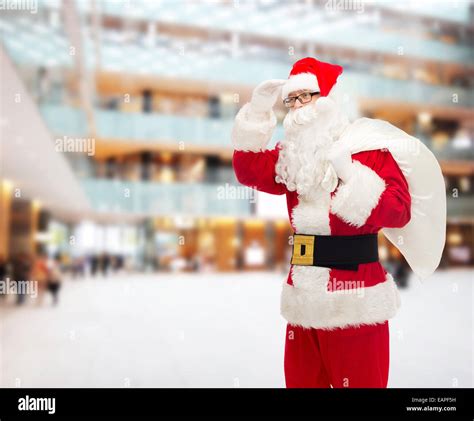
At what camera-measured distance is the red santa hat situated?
1807 mm

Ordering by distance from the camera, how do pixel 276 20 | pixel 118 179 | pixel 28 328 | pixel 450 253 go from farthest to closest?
pixel 450 253 → pixel 118 179 → pixel 276 20 → pixel 28 328

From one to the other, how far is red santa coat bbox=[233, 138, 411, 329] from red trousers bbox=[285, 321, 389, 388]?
0.04 m

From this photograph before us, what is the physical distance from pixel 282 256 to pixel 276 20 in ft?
22.9

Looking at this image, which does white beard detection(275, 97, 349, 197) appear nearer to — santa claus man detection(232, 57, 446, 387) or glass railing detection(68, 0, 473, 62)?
santa claus man detection(232, 57, 446, 387)

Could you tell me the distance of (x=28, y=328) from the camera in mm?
5551

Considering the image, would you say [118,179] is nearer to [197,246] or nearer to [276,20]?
[197,246]

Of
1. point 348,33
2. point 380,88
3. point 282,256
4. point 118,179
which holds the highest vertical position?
point 348,33

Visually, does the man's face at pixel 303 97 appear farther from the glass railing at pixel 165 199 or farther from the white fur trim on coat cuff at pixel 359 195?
the glass railing at pixel 165 199

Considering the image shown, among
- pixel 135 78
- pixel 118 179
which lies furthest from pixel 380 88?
pixel 118 179

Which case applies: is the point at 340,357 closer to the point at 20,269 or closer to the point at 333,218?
the point at 333,218

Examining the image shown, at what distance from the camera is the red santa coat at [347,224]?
1.64 metres

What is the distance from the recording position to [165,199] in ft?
47.6

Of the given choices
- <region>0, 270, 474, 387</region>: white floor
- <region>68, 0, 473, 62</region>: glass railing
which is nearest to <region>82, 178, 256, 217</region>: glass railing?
<region>68, 0, 473, 62</region>: glass railing

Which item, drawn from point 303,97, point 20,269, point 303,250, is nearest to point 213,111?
point 20,269
